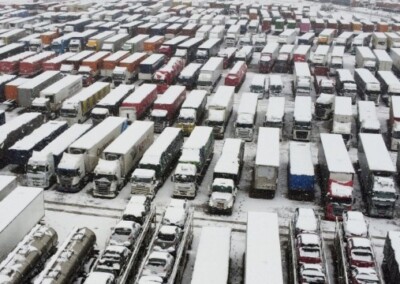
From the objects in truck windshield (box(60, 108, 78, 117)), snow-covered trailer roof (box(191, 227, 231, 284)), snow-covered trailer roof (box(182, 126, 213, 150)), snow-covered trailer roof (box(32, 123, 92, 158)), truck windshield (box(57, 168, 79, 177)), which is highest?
snow-covered trailer roof (box(191, 227, 231, 284))

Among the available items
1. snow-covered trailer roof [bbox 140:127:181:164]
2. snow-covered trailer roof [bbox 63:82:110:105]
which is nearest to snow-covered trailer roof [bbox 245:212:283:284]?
snow-covered trailer roof [bbox 140:127:181:164]

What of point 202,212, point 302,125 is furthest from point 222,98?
point 202,212

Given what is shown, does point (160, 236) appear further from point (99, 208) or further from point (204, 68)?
point (204, 68)

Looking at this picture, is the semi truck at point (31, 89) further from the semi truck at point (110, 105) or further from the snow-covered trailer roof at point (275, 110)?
the snow-covered trailer roof at point (275, 110)

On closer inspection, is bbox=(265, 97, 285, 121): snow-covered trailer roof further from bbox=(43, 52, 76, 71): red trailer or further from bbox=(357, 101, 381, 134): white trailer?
bbox=(43, 52, 76, 71): red trailer

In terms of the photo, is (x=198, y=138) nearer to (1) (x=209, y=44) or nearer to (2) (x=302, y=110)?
(2) (x=302, y=110)

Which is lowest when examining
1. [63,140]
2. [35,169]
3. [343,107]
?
[35,169]
